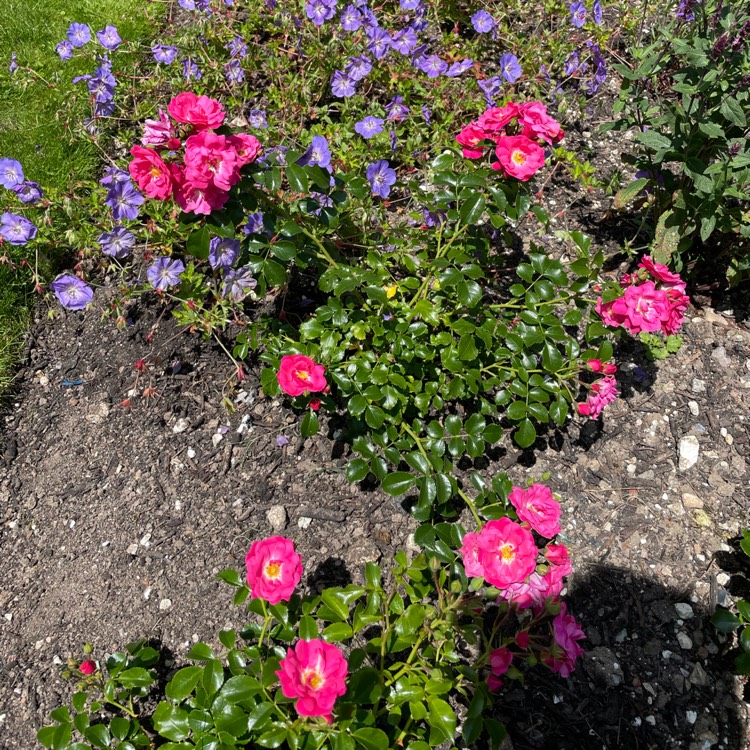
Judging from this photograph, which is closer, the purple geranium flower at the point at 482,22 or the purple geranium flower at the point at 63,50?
the purple geranium flower at the point at 63,50

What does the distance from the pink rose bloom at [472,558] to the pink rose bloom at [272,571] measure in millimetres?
449

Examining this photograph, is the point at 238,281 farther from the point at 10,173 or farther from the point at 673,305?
the point at 673,305

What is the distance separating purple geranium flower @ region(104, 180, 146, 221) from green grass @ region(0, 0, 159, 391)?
0.70 metres

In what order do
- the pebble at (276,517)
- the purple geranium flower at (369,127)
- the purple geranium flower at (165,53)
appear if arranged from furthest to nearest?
1. the purple geranium flower at (165,53)
2. the purple geranium flower at (369,127)
3. the pebble at (276,517)

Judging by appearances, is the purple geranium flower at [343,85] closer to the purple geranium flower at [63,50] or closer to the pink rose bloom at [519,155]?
the purple geranium flower at [63,50]

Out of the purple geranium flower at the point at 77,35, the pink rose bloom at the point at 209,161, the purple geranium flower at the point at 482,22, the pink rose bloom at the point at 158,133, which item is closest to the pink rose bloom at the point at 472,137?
the pink rose bloom at the point at 209,161

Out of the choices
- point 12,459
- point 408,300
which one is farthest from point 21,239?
point 408,300

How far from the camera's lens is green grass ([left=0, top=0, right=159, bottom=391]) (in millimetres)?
3021

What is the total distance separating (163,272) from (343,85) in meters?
1.49

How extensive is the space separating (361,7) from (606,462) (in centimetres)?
269

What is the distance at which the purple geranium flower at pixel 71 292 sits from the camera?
8.66 ft

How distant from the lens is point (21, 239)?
106 inches

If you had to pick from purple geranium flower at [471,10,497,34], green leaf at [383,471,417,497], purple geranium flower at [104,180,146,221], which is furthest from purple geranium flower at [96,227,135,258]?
purple geranium flower at [471,10,497,34]

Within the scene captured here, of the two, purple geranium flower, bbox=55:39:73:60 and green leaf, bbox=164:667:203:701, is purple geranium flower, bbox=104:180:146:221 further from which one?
green leaf, bbox=164:667:203:701
